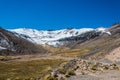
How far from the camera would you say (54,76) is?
31844mm

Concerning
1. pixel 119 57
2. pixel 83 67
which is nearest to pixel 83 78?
pixel 83 67

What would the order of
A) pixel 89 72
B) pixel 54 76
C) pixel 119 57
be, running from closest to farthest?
pixel 54 76 < pixel 89 72 < pixel 119 57

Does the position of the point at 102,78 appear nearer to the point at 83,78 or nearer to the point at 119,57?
the point at 83,78

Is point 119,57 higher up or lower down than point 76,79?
higher up

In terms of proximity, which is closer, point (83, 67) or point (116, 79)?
point (116, 79)

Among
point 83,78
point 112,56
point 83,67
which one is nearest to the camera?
point 83,78

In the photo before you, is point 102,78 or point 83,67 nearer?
point 102,78

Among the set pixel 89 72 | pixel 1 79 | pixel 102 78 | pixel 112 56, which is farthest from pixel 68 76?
pixel 112 56

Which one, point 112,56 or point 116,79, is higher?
point 112,56

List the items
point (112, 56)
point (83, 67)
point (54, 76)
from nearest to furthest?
point (54, 76) → point (83, 67) → point (112, 56)

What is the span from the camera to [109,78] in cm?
3472

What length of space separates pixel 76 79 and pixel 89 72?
7.79m

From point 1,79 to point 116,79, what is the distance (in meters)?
39.0

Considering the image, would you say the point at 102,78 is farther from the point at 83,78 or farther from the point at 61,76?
the point at 61,76
